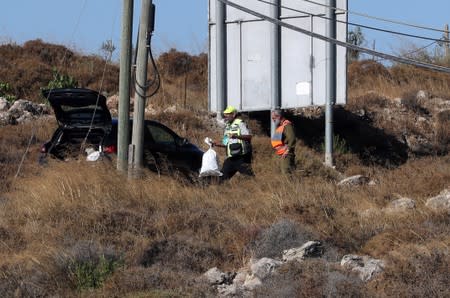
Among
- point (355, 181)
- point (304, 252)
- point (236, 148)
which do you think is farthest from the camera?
point (355, 181)

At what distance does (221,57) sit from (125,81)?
7097 millimetres

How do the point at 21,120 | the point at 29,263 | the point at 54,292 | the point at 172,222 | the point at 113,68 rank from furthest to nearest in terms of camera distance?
the point at 113,68 < the point at 21,120 < the point at 172,222 < the point at 29,263 < the point at 54,292

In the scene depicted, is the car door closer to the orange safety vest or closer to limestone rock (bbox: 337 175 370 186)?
the orange safety vest

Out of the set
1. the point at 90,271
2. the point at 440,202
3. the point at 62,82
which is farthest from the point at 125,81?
the point at 62,82

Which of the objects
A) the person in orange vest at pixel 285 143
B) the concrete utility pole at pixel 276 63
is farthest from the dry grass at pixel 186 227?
the concrete utility pole at pixel 276 63

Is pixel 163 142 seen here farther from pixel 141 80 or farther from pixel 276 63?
pixel 141 80

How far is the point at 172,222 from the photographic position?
12.3 metres

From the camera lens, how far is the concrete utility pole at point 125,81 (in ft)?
50.0

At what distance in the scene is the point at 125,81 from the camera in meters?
15.3

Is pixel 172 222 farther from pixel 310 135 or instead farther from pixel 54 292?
pixel 310 135

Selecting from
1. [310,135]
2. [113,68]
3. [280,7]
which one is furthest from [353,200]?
[113,68]

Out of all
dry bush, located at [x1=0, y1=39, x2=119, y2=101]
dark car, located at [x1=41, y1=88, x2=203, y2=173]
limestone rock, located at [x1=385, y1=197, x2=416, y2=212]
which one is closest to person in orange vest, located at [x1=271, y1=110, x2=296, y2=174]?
dark car, located at [x1=41, y1=88, x2=203, y2=173]

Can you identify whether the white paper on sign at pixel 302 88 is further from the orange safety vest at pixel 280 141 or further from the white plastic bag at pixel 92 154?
the white plastic bag at pixel 92 154

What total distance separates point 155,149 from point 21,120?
21.5 feet
